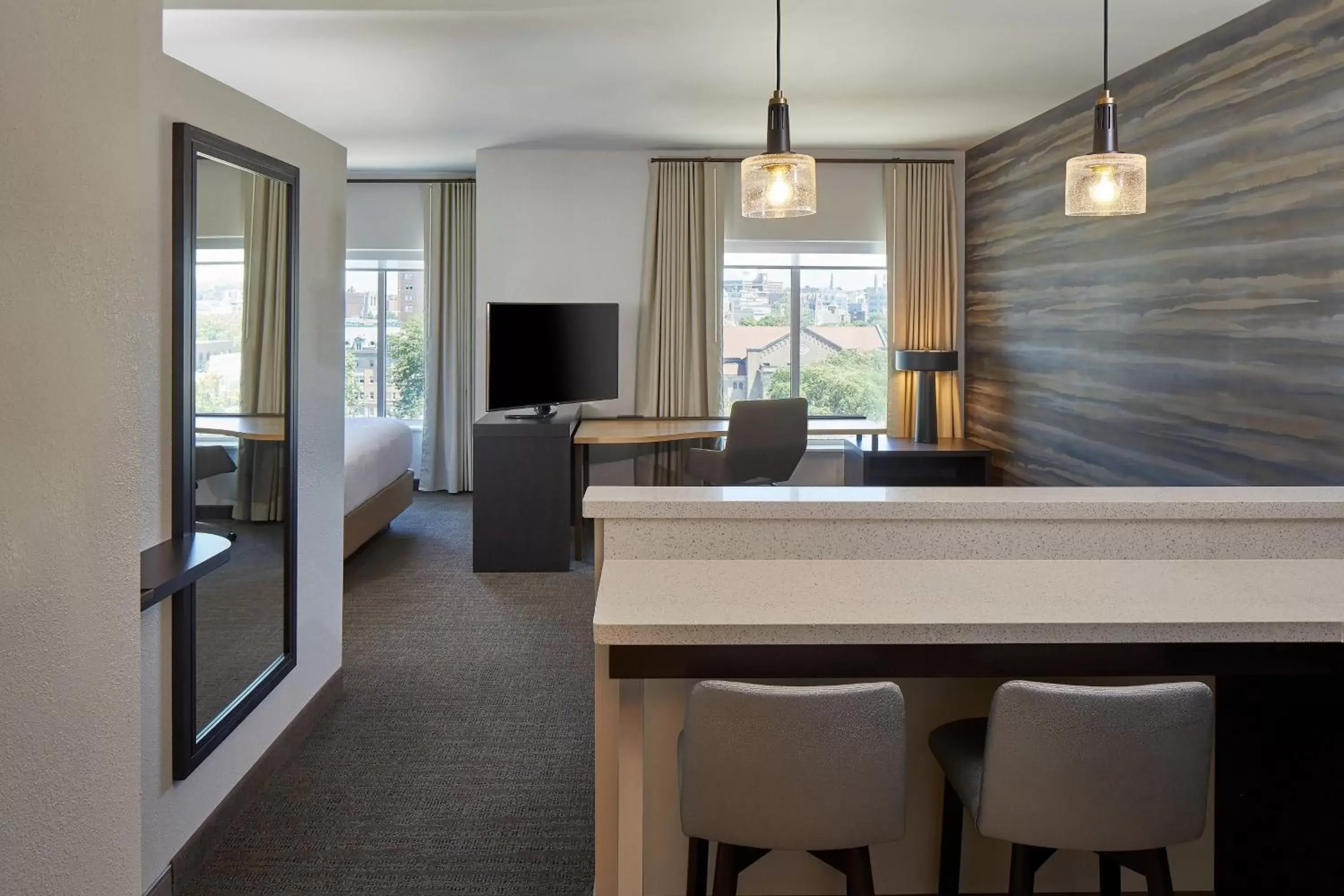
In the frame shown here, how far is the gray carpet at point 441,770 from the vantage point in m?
2.29

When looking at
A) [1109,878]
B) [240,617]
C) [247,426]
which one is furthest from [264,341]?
[1109,878]

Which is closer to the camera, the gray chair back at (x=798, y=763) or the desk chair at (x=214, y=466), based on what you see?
the gray chair back at (x=798, y=763)

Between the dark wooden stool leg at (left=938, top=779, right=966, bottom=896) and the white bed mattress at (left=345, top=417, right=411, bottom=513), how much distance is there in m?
3.74

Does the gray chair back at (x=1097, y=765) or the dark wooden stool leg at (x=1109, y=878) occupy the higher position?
the gray chair back at (x=1097, y=765)

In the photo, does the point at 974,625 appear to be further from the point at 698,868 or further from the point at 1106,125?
the point at 1106,125

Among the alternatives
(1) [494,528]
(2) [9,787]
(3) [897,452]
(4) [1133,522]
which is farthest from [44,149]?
(3) [897,452]

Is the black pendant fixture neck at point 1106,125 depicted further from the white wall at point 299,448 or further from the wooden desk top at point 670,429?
the wooden desk top at point 670,429

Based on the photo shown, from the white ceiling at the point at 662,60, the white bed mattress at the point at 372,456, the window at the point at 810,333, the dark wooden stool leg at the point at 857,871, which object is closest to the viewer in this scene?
the dark wooden stool leg at the point at 857,871

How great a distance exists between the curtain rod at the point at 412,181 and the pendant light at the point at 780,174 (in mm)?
5447

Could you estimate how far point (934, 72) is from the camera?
442 centimetres

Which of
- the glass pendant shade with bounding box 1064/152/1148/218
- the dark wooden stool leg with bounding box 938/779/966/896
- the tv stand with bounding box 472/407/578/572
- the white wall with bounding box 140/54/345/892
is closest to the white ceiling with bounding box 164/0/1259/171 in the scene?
the white wall with bounding box 140/54/345/892

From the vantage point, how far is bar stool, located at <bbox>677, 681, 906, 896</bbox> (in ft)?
4.83

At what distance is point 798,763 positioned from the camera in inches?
58.2

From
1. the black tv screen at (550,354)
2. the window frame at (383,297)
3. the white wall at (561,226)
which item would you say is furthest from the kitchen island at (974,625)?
the window frame at (383,297)
